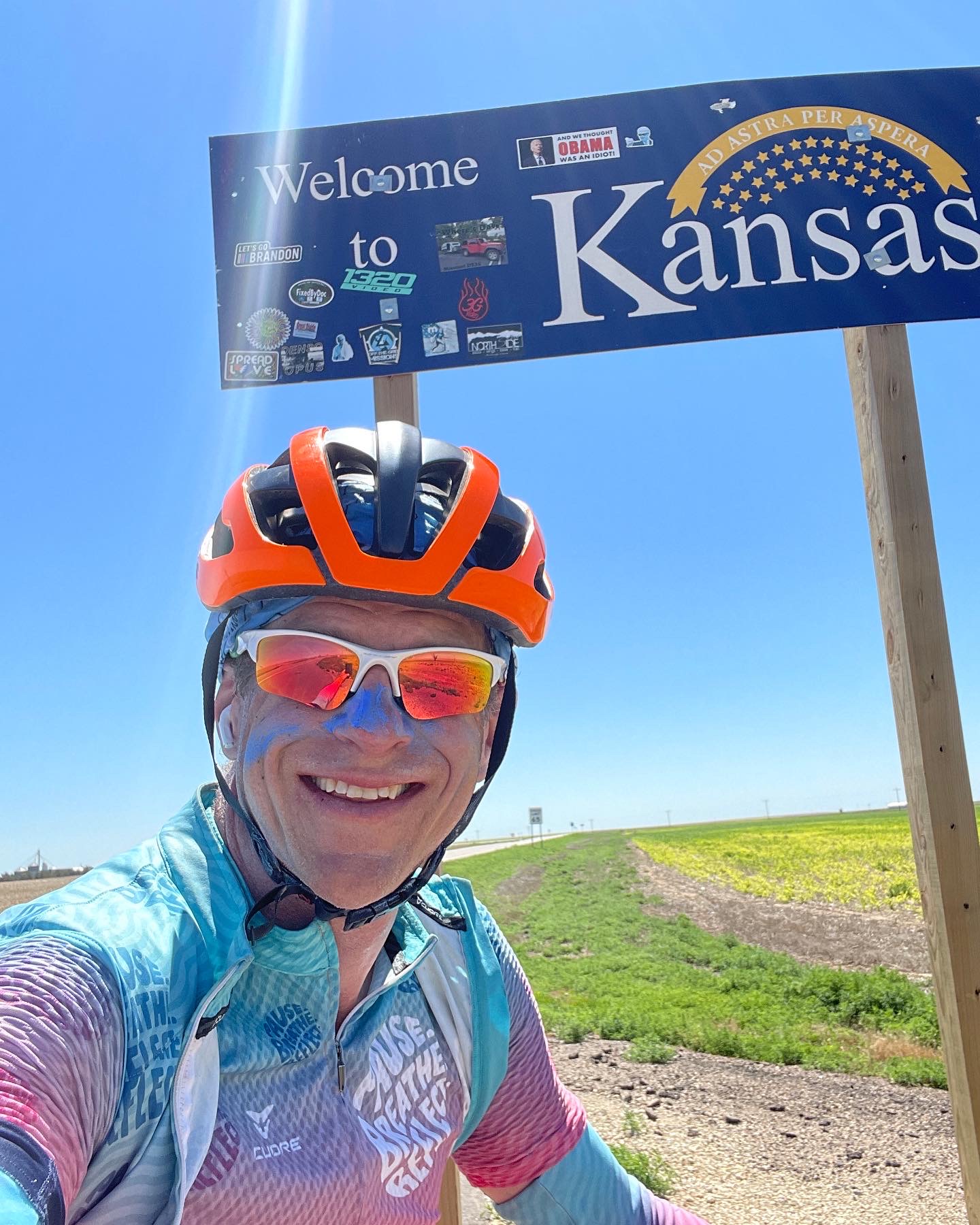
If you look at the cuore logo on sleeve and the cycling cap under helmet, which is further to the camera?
the cuore logo on sleeve

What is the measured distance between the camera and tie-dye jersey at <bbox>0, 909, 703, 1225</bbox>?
1.08 m

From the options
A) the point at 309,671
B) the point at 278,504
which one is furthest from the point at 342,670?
the point at 278,504

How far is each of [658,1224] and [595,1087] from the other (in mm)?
4395

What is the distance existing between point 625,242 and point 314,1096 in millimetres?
2960

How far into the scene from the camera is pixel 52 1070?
1.05 meters

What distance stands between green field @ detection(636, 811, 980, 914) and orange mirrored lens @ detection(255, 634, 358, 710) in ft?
47.0

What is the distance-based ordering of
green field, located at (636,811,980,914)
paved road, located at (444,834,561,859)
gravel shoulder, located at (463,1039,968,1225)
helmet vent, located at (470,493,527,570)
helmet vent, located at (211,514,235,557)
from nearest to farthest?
helmet vent, located at (211,514,235,557) < helmet vent, located at (470,493,527,570) < gravel shoulder, located at (463,1039,968,1225) < green field, located at (636,811,980,914) < paved road, located at (444,834,561,859)

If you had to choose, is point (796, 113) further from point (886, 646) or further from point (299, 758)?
point (299, 758)

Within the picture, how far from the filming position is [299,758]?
5.03ft

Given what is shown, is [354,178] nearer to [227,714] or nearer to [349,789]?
[227,714]

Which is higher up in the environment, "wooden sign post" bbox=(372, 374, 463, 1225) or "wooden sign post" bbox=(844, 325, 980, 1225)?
"wooden sign post" bbox=(372, 374, 463, 1225)

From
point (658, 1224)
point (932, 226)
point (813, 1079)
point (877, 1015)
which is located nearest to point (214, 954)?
point (658, 1224)

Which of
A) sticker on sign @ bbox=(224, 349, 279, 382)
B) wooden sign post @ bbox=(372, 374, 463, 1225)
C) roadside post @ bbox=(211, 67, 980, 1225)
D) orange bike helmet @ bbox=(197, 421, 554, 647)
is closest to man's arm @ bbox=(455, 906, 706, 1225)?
orange bike helmet @ bbox=(197, 421, 554, 647)

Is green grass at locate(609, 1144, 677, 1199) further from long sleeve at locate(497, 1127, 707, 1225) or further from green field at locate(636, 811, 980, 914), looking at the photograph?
green field at locate(636, 811, 980, 914)
